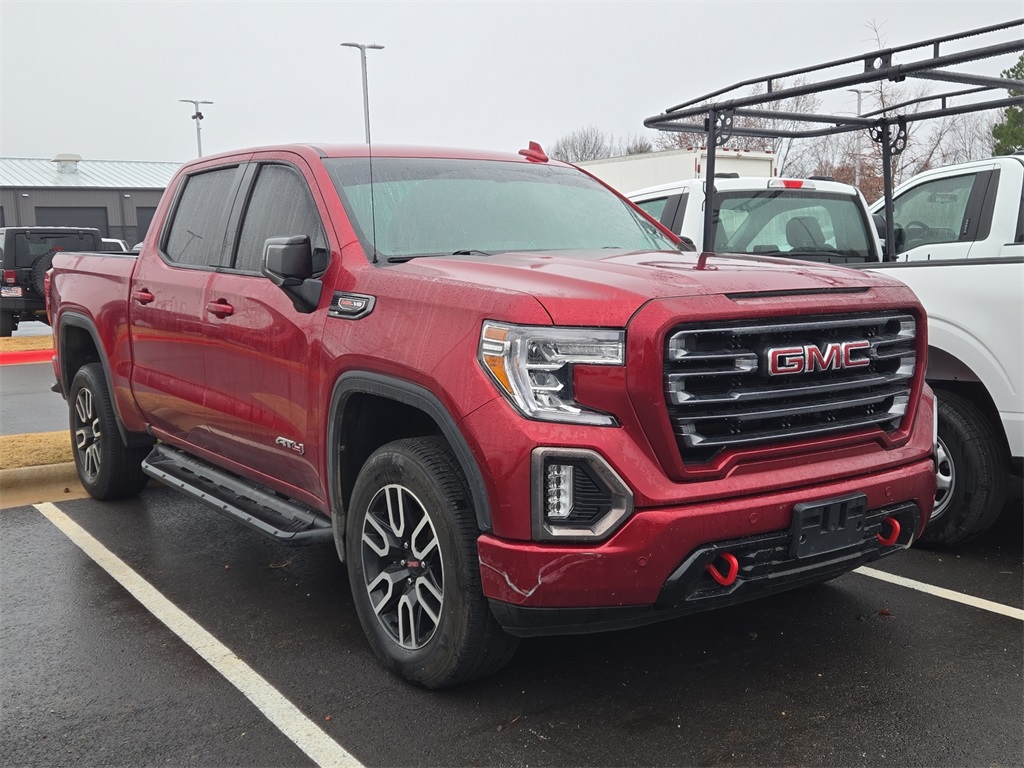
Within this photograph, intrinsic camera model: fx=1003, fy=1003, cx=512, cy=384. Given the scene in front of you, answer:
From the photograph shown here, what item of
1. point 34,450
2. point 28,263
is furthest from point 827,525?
point 28,263

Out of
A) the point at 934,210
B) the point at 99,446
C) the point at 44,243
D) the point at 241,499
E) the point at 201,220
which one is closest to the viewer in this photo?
the point at 241,499

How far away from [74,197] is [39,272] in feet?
140

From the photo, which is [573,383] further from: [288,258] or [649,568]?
[288,258]

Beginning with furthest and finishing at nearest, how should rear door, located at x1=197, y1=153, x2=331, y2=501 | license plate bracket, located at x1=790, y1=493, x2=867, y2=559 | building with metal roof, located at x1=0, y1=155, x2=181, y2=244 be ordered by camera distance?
building with metal roof, located at x1=0, y1=155, x2=181, y2=244 → rear door, located at x1=197, y1=153, x2=331, y2=501 → license plate bracket, located at x1=790, y1=493, x2=867, y2=559

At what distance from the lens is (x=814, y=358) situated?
334 centimetres

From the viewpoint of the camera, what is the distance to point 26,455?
7051 mm

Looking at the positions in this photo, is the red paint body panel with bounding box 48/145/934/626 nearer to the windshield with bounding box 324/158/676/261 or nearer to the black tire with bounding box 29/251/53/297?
the windshield with bounding box 324/158/676/261

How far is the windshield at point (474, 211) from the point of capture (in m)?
4.14

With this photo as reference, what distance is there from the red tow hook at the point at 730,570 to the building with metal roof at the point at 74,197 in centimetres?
5665

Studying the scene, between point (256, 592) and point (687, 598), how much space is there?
7.88 ft

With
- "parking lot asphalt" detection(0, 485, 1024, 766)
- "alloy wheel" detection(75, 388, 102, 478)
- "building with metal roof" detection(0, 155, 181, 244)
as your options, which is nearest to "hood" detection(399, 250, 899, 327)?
"parking lot asphalt" detection(0, 485, 1024, 766)

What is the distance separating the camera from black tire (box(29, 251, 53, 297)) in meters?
18.4

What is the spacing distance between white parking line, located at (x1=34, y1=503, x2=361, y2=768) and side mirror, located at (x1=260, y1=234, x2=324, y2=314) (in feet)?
4.63

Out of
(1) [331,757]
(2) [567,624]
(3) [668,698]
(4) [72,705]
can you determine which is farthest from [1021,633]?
(4) [72,705]
